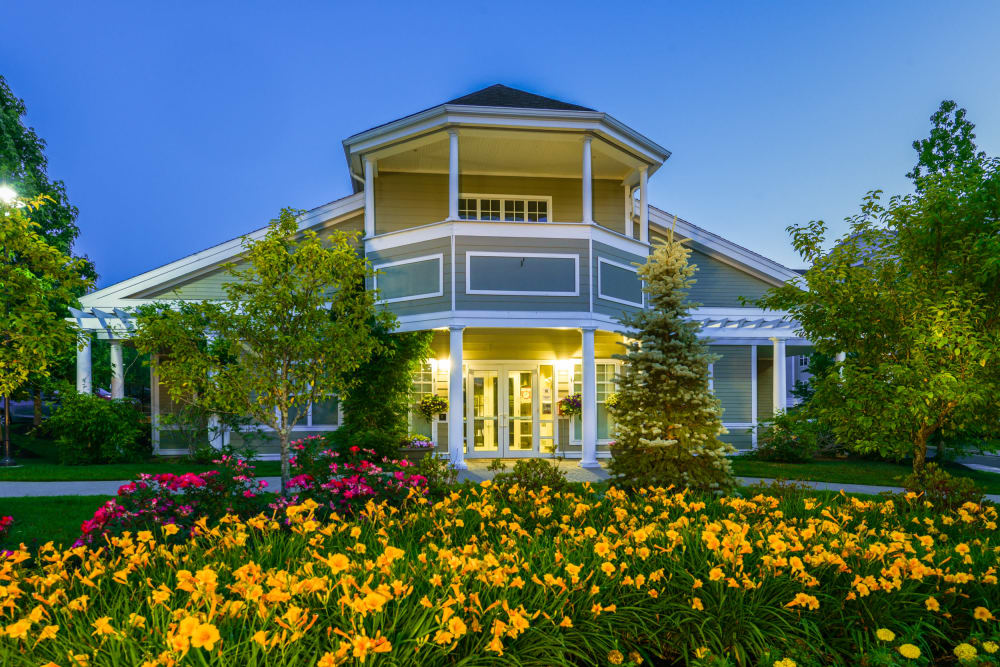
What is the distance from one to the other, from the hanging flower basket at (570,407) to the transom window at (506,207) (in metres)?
Answer: 4.50

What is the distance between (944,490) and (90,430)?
592 inches

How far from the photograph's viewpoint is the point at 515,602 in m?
3.03

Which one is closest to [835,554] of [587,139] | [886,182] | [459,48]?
[587,139]

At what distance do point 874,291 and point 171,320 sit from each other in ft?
28.3

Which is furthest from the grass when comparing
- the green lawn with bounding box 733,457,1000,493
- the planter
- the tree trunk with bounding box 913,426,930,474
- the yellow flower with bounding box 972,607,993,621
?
the green lawn with bounding box 733,457,1000,493

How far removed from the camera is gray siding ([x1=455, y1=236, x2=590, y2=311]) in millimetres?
11516

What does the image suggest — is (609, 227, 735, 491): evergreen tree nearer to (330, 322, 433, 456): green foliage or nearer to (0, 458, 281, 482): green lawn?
(330, 322, 433, 456): green foliage

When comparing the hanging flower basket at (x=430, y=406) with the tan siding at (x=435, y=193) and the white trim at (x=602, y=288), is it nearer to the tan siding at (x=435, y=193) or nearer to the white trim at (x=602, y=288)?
the tan siding at (x=435, y=193)

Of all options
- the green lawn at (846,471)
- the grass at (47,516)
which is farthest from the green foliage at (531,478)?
the green lawn at (846,471)

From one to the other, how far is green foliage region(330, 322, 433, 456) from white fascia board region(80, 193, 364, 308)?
3928 mm

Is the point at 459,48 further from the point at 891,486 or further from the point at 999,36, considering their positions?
the point at 891,486

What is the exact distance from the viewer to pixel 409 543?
165 inches

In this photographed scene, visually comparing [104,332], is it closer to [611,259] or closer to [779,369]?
[611,259]

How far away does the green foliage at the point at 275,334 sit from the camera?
729 centimetres
